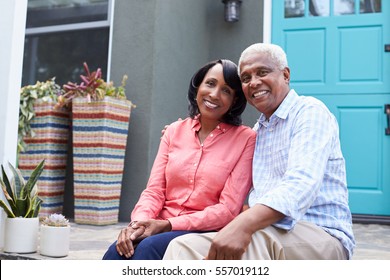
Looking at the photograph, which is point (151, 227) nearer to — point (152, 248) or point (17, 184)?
point (152, 248)

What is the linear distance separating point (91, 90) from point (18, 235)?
152 cm

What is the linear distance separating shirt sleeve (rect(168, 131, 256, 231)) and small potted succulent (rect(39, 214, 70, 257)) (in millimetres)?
963

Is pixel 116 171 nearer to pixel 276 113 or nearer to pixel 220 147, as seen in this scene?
pixel 220 147

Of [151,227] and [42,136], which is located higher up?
[42,136]

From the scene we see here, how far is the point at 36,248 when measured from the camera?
2.42 meters

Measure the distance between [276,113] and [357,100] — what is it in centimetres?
272

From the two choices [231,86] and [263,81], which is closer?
[263,81]

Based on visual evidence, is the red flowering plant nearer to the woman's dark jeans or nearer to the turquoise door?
the turquoise door

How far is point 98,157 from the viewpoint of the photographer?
3.49 m

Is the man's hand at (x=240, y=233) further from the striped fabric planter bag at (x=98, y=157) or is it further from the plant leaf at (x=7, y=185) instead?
the striped fabric planter bag at (x=98, y=157)

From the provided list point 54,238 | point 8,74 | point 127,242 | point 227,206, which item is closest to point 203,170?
point 227,206

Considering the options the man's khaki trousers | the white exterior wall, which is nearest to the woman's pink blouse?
the man's khaki trousers
